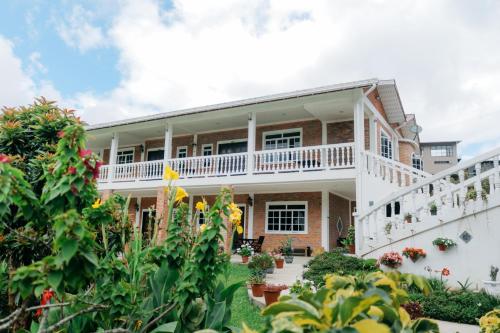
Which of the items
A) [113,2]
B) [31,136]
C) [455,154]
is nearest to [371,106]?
[113,2]

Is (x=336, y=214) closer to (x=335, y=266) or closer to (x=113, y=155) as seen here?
(x=335, y=266)

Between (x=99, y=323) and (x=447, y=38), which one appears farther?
(x=447, y=38)

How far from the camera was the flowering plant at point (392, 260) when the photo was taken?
7.64 meters

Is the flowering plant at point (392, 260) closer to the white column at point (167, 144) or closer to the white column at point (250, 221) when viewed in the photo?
the white column at point (250, 221)

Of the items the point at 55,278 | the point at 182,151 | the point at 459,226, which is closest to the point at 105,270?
the point at 55,278

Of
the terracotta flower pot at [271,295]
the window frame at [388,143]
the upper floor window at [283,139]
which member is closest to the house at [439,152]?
the window frame at [388,143]

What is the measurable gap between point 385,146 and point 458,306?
11402 mm

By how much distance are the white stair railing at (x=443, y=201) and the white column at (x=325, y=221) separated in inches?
192

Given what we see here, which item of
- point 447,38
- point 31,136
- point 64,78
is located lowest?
point 31,136

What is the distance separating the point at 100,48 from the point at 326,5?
6.84 m

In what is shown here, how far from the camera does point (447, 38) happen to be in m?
12.2

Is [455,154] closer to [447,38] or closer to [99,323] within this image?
[447,38]

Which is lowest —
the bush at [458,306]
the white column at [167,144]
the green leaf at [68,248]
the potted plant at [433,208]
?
the bush at [458,306]

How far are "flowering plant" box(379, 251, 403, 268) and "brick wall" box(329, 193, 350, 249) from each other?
6945mm
